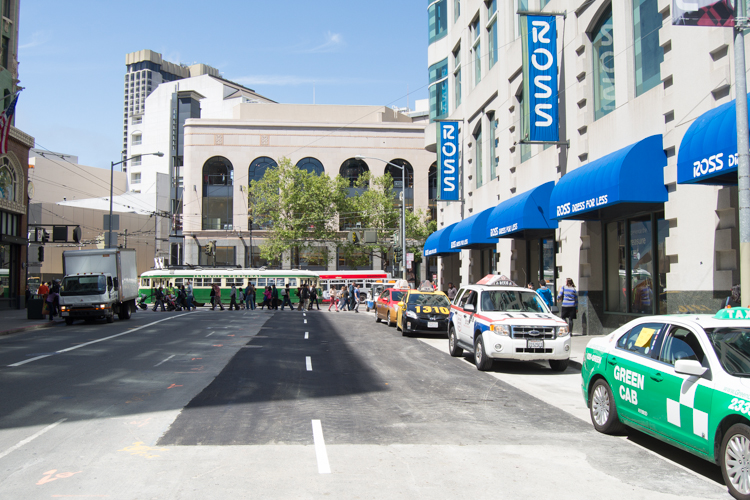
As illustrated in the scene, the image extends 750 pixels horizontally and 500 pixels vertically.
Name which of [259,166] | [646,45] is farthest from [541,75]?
[259,166]

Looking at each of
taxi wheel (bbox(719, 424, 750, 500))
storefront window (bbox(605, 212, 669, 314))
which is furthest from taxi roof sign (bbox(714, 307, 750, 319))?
storefront window (bbox(605, 212, 669, 314))

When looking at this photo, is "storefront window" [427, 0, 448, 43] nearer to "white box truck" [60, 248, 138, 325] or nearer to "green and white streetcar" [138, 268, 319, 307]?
"green and white streetcar" [138, 268, 319, 307]

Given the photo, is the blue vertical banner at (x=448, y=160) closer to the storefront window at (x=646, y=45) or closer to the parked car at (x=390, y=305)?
the parked car at (x=390, y=305)

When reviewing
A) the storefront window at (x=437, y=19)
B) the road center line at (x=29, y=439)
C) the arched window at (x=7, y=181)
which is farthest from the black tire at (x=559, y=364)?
the arched window at (x=7, y=181)

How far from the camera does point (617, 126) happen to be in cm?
1777

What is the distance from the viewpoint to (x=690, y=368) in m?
6.03

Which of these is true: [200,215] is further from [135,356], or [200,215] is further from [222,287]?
[135,356]

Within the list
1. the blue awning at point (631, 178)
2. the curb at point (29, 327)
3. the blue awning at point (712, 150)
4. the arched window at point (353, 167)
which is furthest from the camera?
the arched window at point (353, 167)

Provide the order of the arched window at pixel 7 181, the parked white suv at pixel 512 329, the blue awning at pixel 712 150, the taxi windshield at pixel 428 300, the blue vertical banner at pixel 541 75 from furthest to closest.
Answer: the arched window at pixel 7 181 → the taxi windshield at pixel 428 300 → the blue vertical banner at pixel 541 75 → the parked white suv at pixel 512 329 → the blue awning at pixel 712 150

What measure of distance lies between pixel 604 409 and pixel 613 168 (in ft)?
29.8

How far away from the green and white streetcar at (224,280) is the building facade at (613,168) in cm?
1977

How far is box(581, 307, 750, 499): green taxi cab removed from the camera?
5.68 metres

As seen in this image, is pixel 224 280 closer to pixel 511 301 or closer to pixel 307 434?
pixel 511 301

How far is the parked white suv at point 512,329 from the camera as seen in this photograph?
43.2 ft
